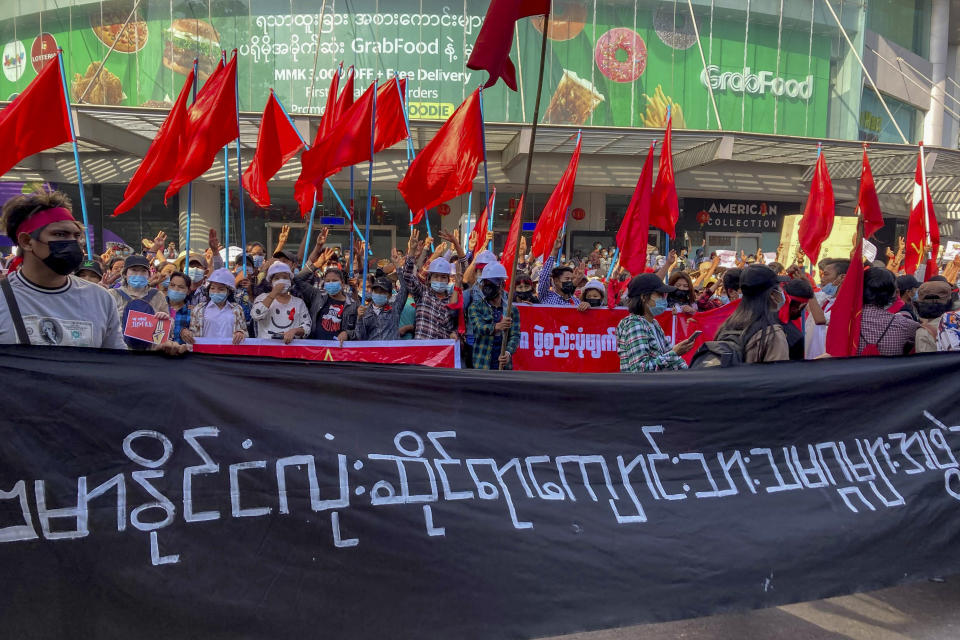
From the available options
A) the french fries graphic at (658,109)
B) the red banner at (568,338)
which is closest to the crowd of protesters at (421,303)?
the red banner at (568,338)

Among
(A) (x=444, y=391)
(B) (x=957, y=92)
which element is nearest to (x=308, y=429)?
(A) (x=444, y=391)

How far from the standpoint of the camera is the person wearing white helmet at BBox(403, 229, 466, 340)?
6656 millimetres

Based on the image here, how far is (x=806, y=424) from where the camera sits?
3.81 metres

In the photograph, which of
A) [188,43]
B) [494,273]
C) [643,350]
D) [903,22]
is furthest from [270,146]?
[903,22]

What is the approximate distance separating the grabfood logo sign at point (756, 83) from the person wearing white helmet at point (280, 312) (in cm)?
1890

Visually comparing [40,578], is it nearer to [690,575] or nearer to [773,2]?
[690,575]

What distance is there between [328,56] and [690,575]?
2095 centimetres

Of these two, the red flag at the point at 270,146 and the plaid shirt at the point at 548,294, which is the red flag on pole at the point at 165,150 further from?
the plaid shirt at the point at 548,294

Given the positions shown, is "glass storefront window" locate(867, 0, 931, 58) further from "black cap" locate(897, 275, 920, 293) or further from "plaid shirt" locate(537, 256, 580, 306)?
"black cap" locate(897, 275, 920, 293)

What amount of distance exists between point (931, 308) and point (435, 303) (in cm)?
361

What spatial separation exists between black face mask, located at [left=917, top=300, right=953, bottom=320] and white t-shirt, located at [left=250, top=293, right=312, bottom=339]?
174 inches

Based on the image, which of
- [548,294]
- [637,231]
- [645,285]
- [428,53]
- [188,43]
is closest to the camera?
[645,285]

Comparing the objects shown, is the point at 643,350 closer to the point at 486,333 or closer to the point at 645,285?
the point at 645,285

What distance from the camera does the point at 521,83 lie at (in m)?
21.9
